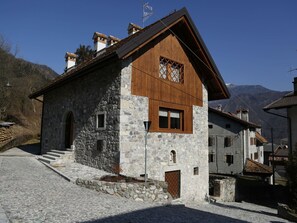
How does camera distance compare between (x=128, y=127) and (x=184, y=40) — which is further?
(x=184, y=40)

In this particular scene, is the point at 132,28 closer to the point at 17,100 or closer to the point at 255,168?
the point at 255,168

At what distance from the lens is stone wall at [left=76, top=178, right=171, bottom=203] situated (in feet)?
27.3

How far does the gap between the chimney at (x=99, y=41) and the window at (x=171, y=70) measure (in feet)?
19.4

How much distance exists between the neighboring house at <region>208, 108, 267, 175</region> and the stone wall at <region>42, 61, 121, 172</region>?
1953 centimetres

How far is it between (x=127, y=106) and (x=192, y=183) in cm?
567

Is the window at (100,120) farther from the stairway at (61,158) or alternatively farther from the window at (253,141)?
the window at (253,141)

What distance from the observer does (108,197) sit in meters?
8.03

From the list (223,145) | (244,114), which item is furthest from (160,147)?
(244,114)

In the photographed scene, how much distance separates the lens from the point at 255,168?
2908 centimetres

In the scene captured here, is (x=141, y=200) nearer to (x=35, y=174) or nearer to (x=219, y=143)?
(x=35, y=174)

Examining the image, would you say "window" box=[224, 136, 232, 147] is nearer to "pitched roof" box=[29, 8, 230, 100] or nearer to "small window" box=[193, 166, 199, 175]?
"pitched roof" box=[29, 8, 230, 100]

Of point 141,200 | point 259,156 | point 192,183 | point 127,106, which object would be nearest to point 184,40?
point 127,106

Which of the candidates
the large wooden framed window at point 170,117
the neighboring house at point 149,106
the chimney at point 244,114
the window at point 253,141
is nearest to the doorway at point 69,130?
the neighboring house at point 149,106

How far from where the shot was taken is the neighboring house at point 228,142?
1177 inches
